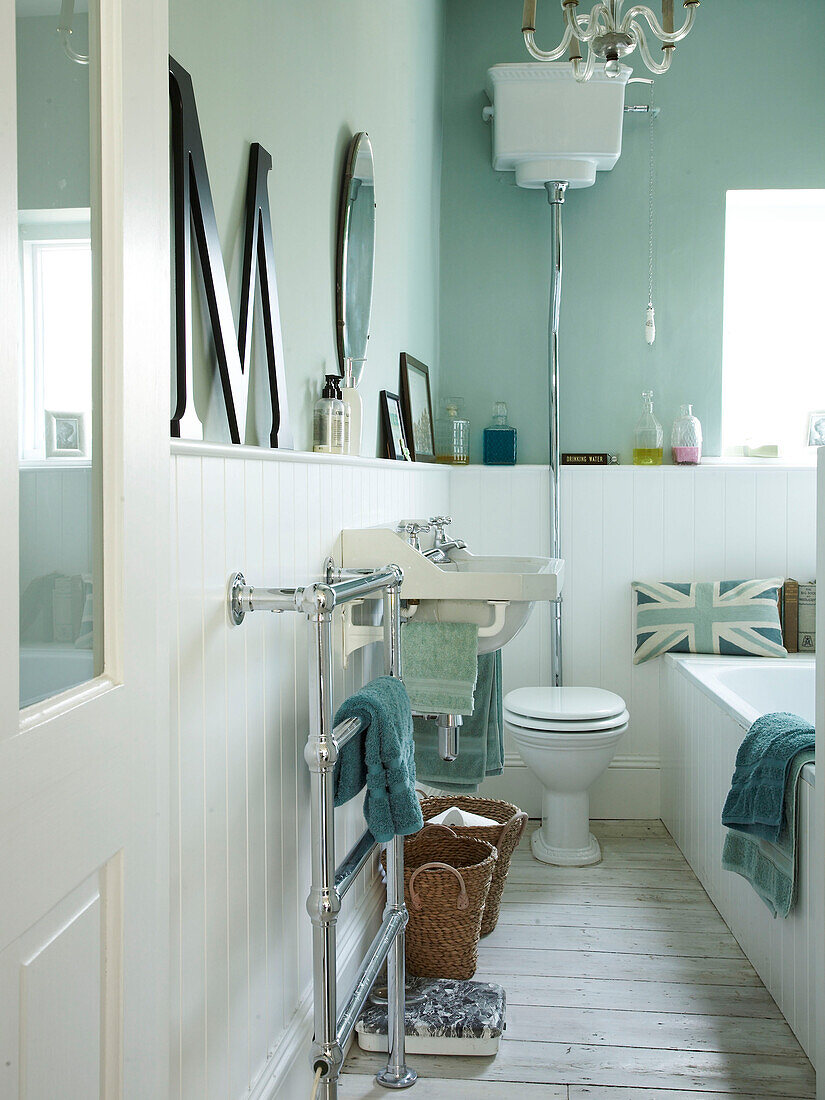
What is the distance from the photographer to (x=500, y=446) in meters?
3.77

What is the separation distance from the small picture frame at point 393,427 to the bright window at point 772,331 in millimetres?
1621

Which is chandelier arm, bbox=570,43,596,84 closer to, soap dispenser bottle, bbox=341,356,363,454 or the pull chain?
soap dispenser bottle, bbox=341,356,363,454

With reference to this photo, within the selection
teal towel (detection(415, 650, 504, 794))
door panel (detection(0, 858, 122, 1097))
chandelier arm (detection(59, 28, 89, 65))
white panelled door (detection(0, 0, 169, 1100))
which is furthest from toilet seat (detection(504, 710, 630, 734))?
chandelier arm (detection(59, 28, 89, 65))

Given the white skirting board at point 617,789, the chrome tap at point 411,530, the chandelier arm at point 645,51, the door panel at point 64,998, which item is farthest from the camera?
the white skirting board at point 617,789

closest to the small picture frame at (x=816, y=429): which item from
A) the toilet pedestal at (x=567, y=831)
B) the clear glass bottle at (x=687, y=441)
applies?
the clear glass bottle at (x=687, y=441)

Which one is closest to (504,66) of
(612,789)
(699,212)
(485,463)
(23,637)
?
(699,212)

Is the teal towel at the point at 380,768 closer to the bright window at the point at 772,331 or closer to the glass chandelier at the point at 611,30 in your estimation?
the glass chandelier at the point at 611,30

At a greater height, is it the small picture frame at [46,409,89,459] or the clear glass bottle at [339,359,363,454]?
the clear glass bottle at [339,359,363,454]

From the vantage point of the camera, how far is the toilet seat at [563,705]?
10.0 feet

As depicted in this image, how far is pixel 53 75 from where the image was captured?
0.77 metres

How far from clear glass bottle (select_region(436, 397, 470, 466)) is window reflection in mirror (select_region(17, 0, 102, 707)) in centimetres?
297

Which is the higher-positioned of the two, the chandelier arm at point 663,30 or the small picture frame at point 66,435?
Result: the chandelier arm at point 663,30

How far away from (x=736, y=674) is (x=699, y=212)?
1.76 meters

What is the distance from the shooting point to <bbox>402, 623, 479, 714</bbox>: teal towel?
2119mm
